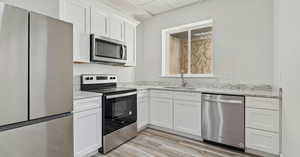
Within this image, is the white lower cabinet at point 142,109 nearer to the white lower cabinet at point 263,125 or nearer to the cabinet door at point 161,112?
the cabinet door at point 161,112

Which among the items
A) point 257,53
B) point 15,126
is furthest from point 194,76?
point 15,126

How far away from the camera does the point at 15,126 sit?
118cm

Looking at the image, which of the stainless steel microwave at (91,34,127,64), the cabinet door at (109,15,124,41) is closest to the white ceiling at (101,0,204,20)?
the cabinet door at (109,15,124,41)

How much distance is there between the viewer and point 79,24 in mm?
2223

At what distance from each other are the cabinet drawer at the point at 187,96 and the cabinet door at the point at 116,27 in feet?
5.28

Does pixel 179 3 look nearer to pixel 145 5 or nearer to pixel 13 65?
pixel 145 5

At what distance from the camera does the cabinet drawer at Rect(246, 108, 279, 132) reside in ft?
6.33

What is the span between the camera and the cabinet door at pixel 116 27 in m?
2.75

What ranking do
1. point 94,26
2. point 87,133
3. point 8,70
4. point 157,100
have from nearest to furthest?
point 8,70 → point 87,133 → point 94,26 → point 157,100

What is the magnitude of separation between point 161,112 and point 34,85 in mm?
2208

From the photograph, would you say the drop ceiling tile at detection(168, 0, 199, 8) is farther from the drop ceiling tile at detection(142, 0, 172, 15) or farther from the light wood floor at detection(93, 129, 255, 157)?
the light wood floor at detection(93, 129, 255, 157)

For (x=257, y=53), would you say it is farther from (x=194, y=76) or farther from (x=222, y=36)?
(x=194, y=76)

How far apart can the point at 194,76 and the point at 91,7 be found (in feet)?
7.86

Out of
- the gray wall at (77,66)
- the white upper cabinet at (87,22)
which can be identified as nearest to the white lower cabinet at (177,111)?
the gray wall at (77,66)
